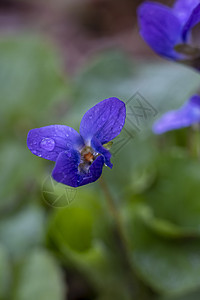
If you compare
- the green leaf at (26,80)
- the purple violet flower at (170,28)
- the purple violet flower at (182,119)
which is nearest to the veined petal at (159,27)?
the purple violet flower at (170,28)

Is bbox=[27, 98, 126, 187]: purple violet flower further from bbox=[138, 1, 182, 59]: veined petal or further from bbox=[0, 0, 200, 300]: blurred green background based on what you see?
bbox=[138, 1, 182, 59]: veined petal

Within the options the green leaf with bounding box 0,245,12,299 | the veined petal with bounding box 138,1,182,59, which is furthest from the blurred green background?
the veined petal with bounding box 138,1,182,59

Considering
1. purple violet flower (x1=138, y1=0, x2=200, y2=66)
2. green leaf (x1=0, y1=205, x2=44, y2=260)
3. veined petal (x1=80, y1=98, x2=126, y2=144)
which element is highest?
purple violet flower (x1=138, y1=0, x2=200, y2=66)

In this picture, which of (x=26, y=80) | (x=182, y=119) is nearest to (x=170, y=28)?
(x=182, y=119)

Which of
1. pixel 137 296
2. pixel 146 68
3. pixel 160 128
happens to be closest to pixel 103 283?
pixel 137 296

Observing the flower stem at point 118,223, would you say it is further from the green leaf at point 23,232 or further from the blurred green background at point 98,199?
the green leaf at point 23,232

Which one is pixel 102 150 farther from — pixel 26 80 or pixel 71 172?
pixel 26 80

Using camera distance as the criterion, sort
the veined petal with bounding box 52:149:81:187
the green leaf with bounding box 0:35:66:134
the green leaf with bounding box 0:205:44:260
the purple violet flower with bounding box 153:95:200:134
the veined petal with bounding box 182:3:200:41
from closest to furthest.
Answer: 1. the veined petal with bounding box 52:149:81:187
2. the veined petal with bounding box 182:3:200:41
3. the purple violet flower with bounding box 153:95:200:134
4. the green leaf with bounding box 0:205:44:260
5. the green leaf with bounding box 0:35:66:134

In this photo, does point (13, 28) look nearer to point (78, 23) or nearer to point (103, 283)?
point (78, 23)
